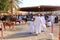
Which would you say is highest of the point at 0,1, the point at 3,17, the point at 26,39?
the point at 0,1

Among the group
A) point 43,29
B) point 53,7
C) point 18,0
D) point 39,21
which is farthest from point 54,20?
point 39,21

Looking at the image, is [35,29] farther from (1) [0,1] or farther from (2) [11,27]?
(2) [11,27]

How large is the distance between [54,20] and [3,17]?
565 inches

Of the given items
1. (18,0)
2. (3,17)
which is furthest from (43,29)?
(3,17)

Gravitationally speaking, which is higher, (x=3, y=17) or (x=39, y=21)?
(x=39, y=21)

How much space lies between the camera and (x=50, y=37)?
637 inches

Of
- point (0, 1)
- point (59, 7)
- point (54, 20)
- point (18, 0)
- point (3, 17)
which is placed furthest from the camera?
point (3, 17)

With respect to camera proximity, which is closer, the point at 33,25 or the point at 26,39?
the point at 26,39

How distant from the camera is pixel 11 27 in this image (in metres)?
26.1

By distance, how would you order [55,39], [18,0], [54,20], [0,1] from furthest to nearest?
[54,20] → [18,0] → [0,1] → [55,39]

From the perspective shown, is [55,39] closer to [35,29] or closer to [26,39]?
[26,39]

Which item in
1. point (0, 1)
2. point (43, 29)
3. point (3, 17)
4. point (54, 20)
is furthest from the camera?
point (3, 17)

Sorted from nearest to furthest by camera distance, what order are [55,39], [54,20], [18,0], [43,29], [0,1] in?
[55,39], [0,1], [43,29], [18,0], [54,20]

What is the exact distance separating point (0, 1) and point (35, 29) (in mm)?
3615
